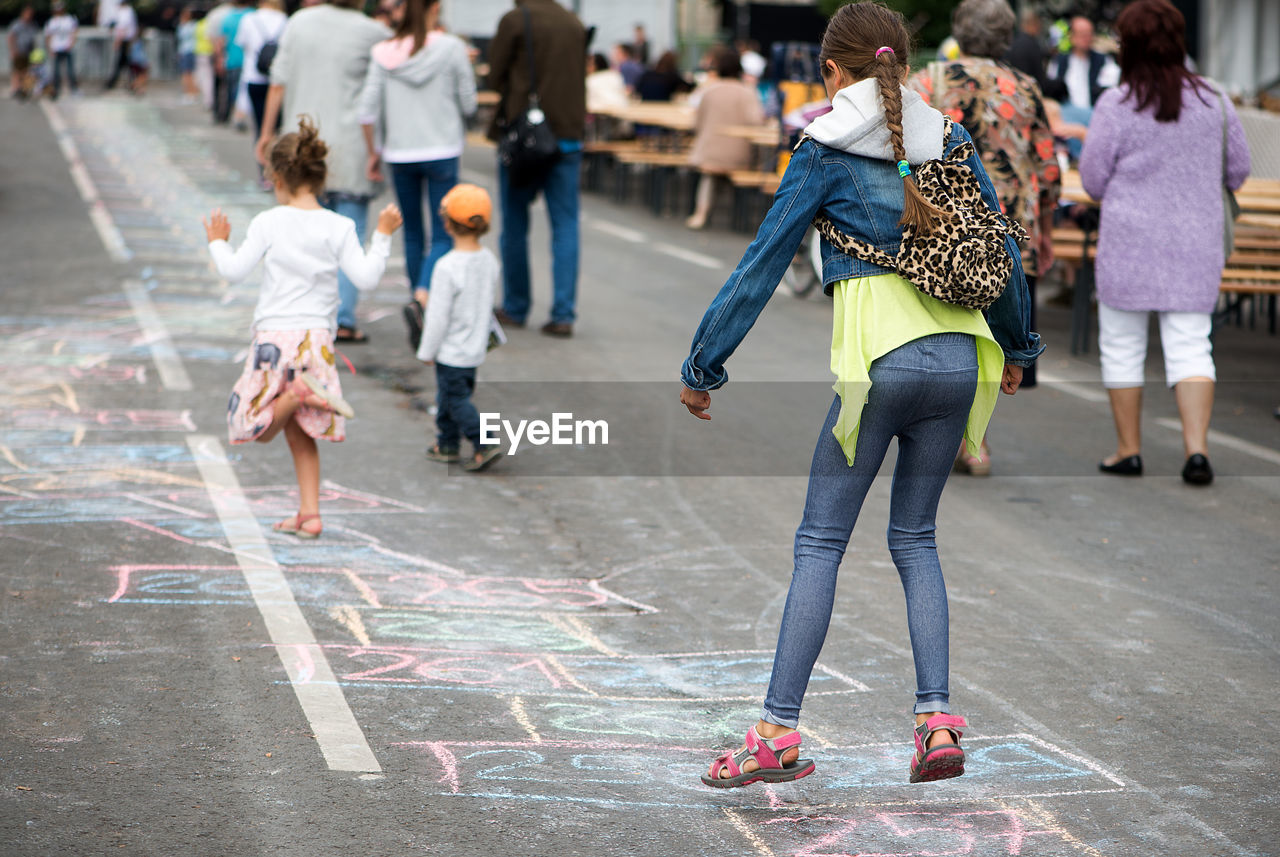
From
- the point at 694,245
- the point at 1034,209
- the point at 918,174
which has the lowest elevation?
the point at 694,245

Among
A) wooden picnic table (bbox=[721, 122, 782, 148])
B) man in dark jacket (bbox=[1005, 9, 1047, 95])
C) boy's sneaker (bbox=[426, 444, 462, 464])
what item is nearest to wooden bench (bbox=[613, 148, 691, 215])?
wooden picnic table (bbox=[721, 122, 782, 148])

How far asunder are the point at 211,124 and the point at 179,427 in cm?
2104

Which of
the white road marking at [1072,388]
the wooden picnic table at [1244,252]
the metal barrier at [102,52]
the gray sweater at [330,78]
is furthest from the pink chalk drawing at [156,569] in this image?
the metal barrier at [102,52]

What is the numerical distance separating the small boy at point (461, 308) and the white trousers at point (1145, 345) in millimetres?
2969

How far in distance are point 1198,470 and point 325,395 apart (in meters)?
4.06

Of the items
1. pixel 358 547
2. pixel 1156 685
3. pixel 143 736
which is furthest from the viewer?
pixel 358 547

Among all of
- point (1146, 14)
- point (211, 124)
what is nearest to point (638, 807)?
point (1146, 14)

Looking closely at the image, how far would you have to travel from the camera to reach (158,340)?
993 centimetres

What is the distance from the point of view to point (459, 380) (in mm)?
7207

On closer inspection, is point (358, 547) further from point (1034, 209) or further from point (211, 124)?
point (211, 124)

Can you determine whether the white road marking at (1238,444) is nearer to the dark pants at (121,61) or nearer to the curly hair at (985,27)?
the curly hair at (985,27)

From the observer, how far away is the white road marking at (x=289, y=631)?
13.9ft

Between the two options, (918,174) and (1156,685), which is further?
(1156,685)

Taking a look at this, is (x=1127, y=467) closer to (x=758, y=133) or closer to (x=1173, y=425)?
(x=1173, y=425)
